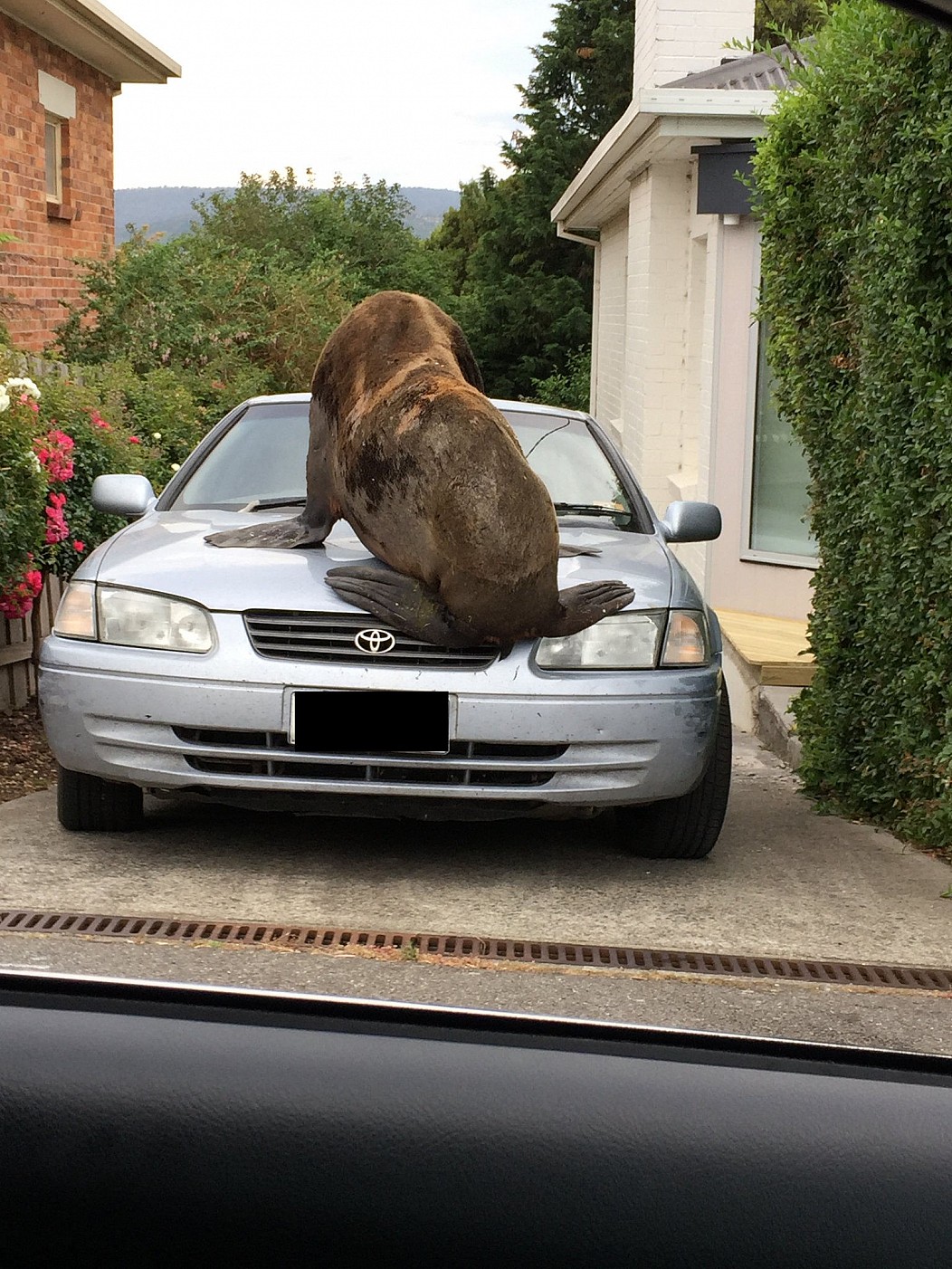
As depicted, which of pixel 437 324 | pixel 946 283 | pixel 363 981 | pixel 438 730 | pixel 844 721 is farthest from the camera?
pixel 844 721

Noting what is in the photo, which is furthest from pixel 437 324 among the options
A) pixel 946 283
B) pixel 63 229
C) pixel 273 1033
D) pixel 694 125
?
pixel 63 229

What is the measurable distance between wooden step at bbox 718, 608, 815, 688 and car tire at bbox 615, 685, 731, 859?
2824mm

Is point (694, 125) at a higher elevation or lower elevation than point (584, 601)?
higher

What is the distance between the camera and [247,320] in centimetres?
1809

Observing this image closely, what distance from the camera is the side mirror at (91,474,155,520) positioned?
19.4 feet

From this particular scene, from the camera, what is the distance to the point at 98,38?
1587cm

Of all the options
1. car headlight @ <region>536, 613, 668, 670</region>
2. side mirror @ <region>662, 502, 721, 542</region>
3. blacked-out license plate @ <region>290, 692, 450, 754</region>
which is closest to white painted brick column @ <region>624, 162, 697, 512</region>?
side mirror @ <region>662, 502, 721, 542</region>

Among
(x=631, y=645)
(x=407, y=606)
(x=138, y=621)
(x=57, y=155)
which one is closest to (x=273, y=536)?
(x=138, y=621)

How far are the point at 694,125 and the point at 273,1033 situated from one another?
11.5 metres

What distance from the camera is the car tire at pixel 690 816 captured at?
209 inches

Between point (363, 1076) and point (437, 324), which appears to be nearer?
point (363, 1076)

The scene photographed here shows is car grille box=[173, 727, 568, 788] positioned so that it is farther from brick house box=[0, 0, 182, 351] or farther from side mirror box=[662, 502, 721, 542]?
brick house box=[0, 0, 182, 351]

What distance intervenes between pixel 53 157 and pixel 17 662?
10.2 m

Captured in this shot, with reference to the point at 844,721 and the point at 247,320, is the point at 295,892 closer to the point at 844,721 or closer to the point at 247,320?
the point at 844,721
